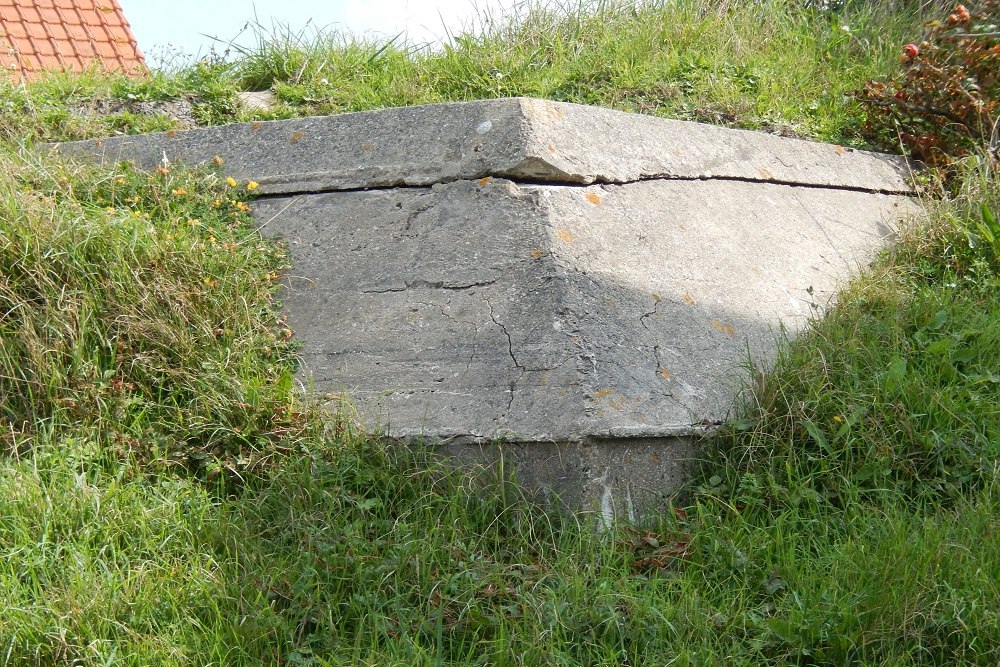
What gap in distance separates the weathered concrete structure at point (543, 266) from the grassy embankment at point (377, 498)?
0.64ft

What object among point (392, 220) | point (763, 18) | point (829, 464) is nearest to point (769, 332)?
point (829, 464)

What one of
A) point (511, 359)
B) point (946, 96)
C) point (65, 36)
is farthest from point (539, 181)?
point (65, 36)

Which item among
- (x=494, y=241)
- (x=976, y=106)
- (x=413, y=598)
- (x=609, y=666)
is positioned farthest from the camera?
(x=976, y=106)

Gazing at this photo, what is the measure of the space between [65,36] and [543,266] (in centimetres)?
596

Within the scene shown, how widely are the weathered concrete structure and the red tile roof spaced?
2809 millimetres

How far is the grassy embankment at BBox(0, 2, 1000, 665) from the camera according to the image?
107 inches

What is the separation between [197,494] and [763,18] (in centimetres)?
533

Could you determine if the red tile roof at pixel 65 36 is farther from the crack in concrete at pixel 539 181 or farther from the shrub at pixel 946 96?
the shrub at pixel 946 96

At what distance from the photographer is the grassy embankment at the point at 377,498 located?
2.71m

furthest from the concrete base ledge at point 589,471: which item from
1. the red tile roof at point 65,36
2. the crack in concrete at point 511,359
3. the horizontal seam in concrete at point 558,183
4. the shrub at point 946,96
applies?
the red tile roof at point 65,36

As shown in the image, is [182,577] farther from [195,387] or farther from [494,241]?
[494,241]

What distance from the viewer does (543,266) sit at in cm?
382

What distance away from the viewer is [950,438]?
3.39m

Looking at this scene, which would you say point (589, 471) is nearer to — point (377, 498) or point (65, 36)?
point (377, 498)
